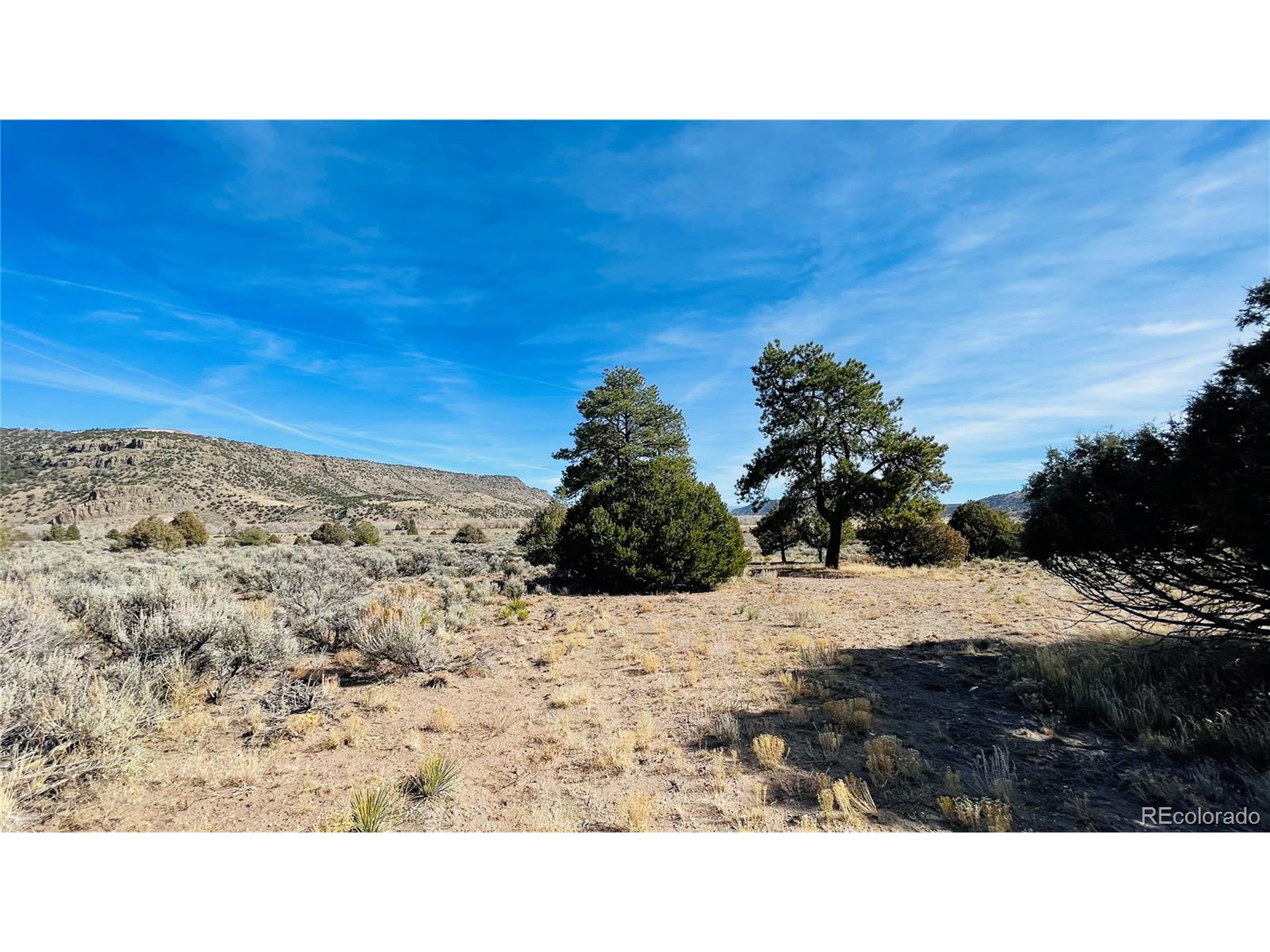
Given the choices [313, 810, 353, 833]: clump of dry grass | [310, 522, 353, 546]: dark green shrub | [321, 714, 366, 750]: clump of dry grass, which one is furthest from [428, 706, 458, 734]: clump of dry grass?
[310, 522, 353, 546]: dark green shrub

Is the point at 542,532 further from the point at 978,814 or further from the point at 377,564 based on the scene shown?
the point at 978,814

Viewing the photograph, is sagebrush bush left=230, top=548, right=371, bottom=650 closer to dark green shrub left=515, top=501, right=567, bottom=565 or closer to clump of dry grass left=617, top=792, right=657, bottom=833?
clump of dry grass left=617, top=792, right=657, bottom=833

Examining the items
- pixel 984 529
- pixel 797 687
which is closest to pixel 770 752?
pixel 797 687

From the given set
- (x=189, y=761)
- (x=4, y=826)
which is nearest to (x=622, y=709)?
(x=189, y=761)

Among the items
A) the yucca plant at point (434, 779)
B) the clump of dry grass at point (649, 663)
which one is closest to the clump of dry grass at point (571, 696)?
the clump of dry grass at point (649, 663)

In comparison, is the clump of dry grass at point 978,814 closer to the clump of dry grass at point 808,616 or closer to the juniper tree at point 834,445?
the clump of dry grass at point 808,616

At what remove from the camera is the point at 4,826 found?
10.9ft

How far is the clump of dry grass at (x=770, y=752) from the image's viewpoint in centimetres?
453

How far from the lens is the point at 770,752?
15.3 ft

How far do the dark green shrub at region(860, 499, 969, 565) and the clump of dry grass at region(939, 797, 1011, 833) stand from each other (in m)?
20.3

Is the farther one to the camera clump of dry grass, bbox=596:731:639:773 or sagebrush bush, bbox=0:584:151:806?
clump of dry grass, bbox=596:731:639:773

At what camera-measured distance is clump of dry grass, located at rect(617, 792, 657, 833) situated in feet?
12.1

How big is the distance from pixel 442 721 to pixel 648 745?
2401 mm

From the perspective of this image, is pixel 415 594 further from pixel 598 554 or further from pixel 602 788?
pixel 602 788
